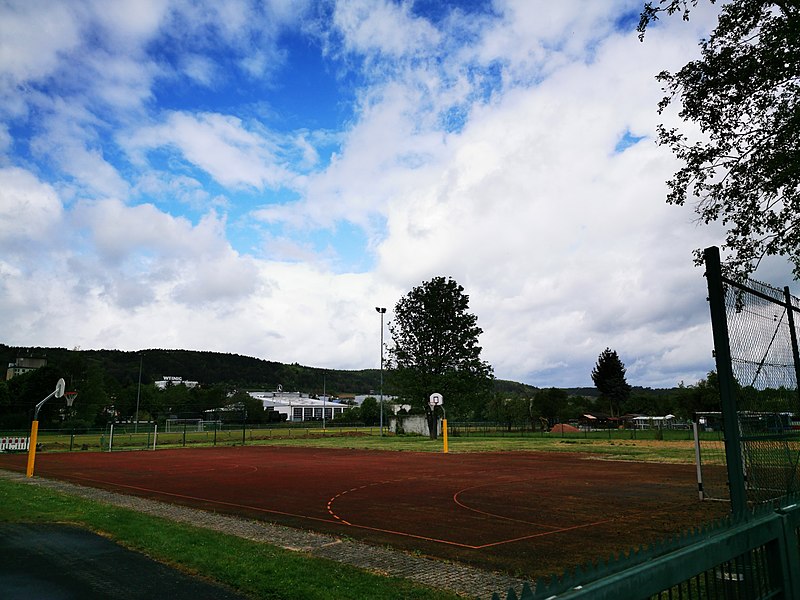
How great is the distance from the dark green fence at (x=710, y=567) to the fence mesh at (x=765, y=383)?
2.58m

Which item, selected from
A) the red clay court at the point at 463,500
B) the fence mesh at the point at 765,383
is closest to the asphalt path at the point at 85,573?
the red clay court at the point at 463,500

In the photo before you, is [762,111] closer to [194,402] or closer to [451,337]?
[451,337]

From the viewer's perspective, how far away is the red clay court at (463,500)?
348 inches

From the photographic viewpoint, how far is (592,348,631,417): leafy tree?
106 metres

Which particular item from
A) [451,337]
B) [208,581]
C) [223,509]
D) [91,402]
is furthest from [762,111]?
[91,402]

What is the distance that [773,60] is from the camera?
10758 millimetres

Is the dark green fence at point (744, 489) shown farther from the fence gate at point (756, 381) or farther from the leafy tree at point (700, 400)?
the leafy tree at point (700, 400)

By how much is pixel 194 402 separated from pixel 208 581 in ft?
440

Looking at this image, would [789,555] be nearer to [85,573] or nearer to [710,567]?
[710,567]

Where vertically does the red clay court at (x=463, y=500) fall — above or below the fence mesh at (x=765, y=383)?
below

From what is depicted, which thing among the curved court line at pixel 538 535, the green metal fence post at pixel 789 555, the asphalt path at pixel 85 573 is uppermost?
the green metal fence post at pixel 789 555

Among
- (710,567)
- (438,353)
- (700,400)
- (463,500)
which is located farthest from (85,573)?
(700,400)

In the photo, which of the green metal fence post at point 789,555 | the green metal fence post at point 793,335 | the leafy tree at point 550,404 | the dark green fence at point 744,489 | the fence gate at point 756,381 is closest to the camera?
the dark green fence at point 744,489

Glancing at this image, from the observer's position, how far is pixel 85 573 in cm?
714
